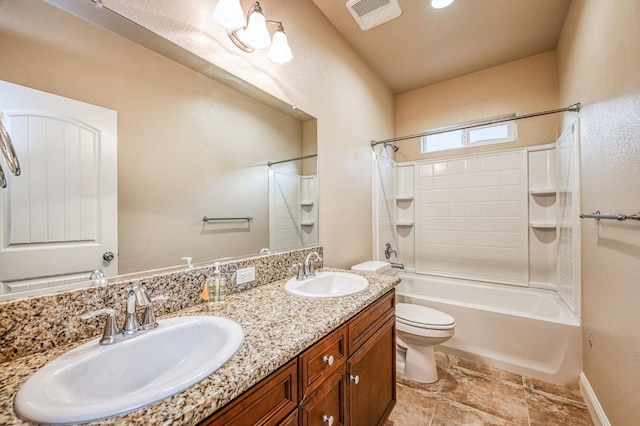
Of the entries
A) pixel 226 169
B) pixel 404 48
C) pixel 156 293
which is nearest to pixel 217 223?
pixel 226 169

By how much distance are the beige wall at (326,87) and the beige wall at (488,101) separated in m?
0.56

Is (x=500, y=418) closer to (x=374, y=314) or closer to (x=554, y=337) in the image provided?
(x=554, y=337)

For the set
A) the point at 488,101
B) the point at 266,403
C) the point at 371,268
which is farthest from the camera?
the point at 488,101

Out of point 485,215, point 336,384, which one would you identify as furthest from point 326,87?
point 485,215

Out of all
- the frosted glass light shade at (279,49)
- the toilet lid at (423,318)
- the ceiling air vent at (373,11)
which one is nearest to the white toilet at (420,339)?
the toilet lid at (423,318)

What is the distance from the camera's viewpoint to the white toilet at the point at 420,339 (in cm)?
178

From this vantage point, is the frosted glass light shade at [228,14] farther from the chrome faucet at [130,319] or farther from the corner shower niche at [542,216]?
the corner shower niche at [542,216]

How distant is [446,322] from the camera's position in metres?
1.83

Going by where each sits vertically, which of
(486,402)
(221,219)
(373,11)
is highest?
(373,11)

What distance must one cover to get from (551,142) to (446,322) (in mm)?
2093

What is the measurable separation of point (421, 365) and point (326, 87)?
2206mm

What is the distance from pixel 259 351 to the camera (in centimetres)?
69

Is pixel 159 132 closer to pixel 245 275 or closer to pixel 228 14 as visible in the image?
pixel 228 14

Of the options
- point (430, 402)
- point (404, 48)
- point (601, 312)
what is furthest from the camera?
point (404, 48)
